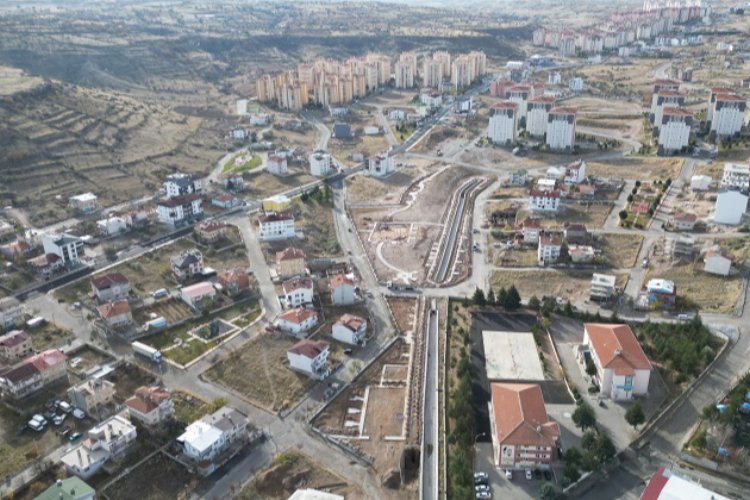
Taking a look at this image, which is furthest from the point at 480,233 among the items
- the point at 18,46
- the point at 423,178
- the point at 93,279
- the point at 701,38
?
the point at 701,38

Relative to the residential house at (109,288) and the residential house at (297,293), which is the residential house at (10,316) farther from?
the residential house at (297,293)

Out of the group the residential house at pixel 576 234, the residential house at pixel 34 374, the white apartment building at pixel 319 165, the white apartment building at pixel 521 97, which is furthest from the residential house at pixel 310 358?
the white apartment building at pixel 521 97

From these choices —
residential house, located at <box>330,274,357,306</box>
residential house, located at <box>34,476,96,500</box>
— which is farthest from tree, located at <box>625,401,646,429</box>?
residential house, located at <box>34,476,96,500</box>

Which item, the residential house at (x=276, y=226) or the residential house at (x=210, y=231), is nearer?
the residential house at (x=210, y=231)

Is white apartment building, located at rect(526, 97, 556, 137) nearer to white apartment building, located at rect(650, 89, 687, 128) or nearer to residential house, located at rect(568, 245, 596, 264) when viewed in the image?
white apartment building, located at rect(650, 89, 687, 128)

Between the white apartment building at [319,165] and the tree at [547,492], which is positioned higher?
the white apartment building at [319,165]

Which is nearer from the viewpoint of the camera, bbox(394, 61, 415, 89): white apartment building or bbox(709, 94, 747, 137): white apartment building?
bbox(709, 94, 747, 137): white apartment building
